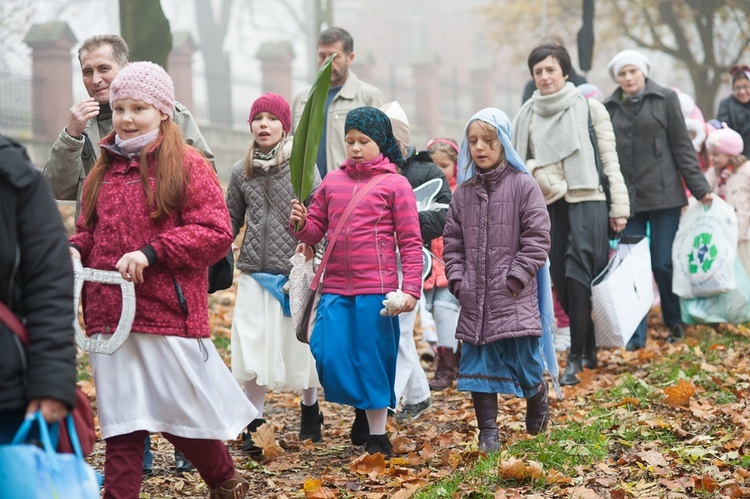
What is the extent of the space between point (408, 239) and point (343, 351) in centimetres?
71

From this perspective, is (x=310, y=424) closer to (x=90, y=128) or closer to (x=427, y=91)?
(x=90, y=128)

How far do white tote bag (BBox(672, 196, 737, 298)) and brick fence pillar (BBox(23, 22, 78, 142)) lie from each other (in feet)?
50.0

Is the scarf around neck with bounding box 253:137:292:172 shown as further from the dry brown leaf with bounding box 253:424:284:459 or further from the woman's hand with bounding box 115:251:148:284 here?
the woman's hand with bounding box 115:251:148:284

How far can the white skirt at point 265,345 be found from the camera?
21.4 feet

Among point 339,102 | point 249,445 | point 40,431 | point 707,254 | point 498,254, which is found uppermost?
point 339,102

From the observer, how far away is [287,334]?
6.68 m

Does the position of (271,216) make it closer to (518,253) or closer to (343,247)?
(343,247)

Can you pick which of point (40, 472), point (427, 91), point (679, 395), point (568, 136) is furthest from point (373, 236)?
point (427, 91)

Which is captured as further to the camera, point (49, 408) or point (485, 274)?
point (485, 274)

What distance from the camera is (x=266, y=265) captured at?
6551 millimetres

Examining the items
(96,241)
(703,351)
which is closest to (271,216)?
(96,241)

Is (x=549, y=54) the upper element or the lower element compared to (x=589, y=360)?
upper

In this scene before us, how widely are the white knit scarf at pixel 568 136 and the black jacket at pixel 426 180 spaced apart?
3.94ft

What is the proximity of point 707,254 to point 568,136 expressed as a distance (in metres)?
2.28
